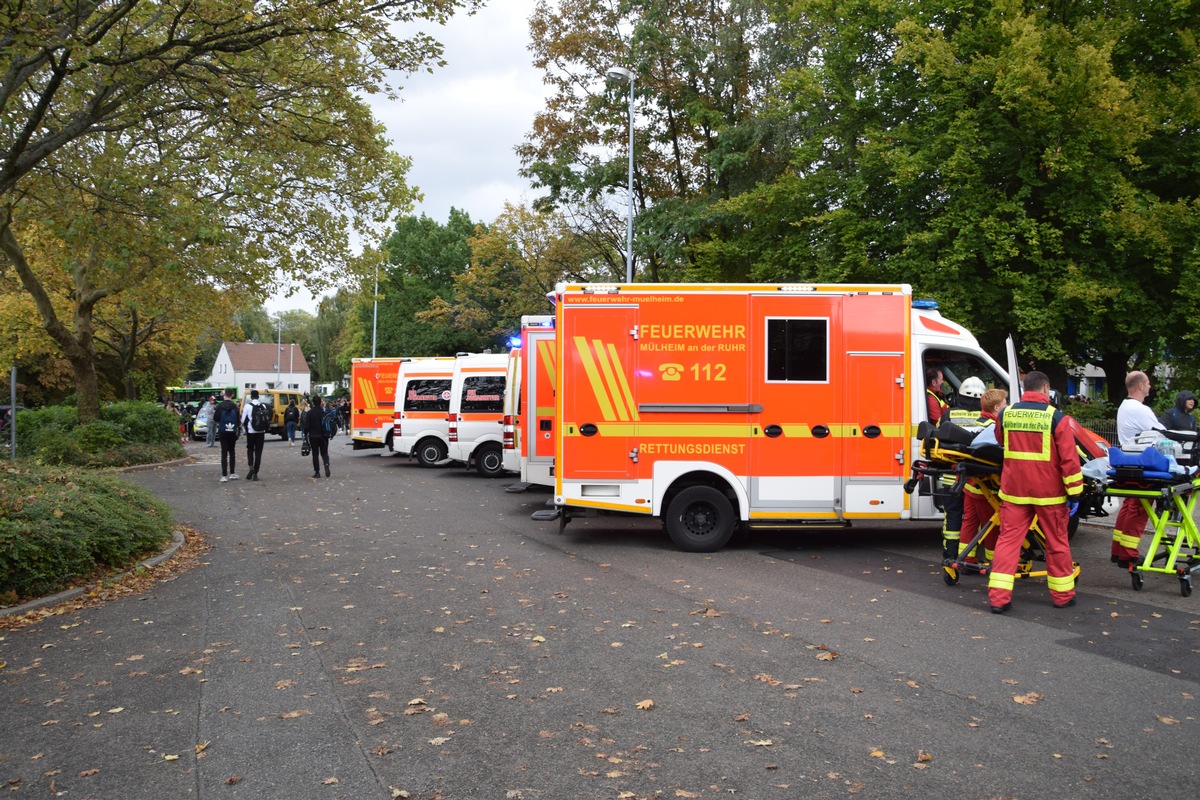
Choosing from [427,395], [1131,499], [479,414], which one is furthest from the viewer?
[427,395]

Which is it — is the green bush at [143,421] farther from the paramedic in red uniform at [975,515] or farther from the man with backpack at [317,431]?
the paramedic in red uniform at [975,515]

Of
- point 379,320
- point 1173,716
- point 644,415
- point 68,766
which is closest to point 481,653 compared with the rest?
point 68,766

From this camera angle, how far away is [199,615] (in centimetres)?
710

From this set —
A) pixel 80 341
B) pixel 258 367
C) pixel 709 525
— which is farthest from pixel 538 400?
pixel 258 367

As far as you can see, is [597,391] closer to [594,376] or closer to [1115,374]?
[594,376]

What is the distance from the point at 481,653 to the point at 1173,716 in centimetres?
402

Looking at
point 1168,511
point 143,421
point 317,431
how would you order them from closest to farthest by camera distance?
point 1168,511, point 317,431, point 143,421

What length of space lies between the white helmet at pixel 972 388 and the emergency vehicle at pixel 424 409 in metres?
13.6

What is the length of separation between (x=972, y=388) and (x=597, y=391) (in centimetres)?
Result: 424

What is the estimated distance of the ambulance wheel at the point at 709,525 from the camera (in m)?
10.1

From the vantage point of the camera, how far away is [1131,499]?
8.45m

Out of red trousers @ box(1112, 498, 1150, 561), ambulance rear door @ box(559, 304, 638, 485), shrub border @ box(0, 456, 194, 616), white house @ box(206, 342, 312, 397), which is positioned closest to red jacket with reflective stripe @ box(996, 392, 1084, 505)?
red trousers @ box(1112, 498, 1150, 561)

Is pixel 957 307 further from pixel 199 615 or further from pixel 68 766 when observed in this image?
pixel 68 766

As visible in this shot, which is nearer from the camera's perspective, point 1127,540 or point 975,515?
point 975,515
